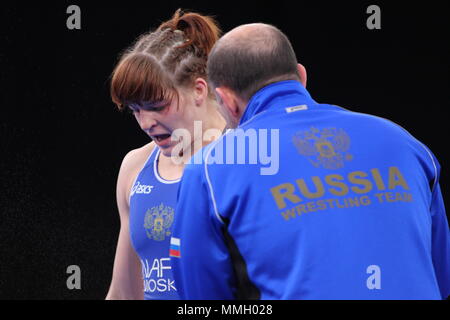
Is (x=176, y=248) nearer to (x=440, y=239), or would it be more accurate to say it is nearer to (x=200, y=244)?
(x=200, y=244)

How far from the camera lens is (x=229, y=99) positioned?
133cm

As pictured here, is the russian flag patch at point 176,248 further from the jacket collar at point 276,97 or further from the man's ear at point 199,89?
the man's ear at point 199,89

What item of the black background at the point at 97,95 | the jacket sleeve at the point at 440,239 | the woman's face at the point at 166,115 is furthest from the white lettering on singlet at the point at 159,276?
the black background at the point at 97,95

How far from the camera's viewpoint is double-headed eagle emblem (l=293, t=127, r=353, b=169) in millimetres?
1196

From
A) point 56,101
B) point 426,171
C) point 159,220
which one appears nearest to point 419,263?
point 426,171

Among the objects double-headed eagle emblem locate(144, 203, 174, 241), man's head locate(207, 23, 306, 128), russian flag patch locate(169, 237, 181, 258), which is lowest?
double-headed eagle emblem locate(144, 203, 174, 241)

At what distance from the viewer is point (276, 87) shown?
1282 mm

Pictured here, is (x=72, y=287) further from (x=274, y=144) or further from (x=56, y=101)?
(x=274, y=144)

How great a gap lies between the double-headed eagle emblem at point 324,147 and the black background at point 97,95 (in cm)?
170

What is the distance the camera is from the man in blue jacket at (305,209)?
1149 mm

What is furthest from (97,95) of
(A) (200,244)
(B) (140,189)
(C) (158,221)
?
(A) (200,244)

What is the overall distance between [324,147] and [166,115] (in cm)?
67

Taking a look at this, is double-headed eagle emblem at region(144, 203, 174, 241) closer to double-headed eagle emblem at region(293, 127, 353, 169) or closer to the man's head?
the man's head

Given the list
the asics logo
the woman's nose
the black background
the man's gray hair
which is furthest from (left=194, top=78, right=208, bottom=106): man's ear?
the black background
